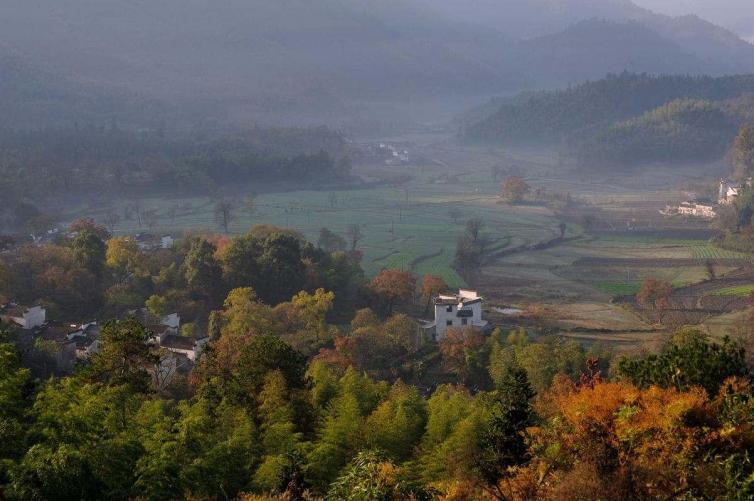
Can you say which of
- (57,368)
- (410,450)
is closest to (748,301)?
(410,450)

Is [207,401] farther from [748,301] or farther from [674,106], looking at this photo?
[674,106]

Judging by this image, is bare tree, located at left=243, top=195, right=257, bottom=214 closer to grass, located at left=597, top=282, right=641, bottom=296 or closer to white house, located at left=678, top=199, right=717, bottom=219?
grass, located at left=597, top=282, right=641, bottom=296

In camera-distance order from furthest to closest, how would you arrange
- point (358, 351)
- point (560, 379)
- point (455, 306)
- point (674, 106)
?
point (674, 106) < point (455, 306) < point (358, 351) < point (560, 379)

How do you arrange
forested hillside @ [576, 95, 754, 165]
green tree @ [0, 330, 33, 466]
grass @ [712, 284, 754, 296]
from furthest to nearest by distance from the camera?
forested hillside @ [576, 95, 754, 165]
grass @ [712, 284, 754, 296]
green tree @ [0, 330, 33, 466]

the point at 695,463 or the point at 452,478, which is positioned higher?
the point at 695,463

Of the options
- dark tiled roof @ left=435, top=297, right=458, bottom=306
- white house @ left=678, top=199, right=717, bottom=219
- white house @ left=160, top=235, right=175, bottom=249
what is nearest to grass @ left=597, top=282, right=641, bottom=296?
dark tiled roof @ left=435, top=297, right=458, bottom=306

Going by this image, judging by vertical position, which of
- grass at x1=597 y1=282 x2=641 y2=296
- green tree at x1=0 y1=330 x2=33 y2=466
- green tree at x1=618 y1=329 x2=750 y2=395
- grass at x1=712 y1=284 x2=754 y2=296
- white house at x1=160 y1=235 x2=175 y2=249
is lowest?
grass at x1=597 y1=282 x2=641 y2=296
